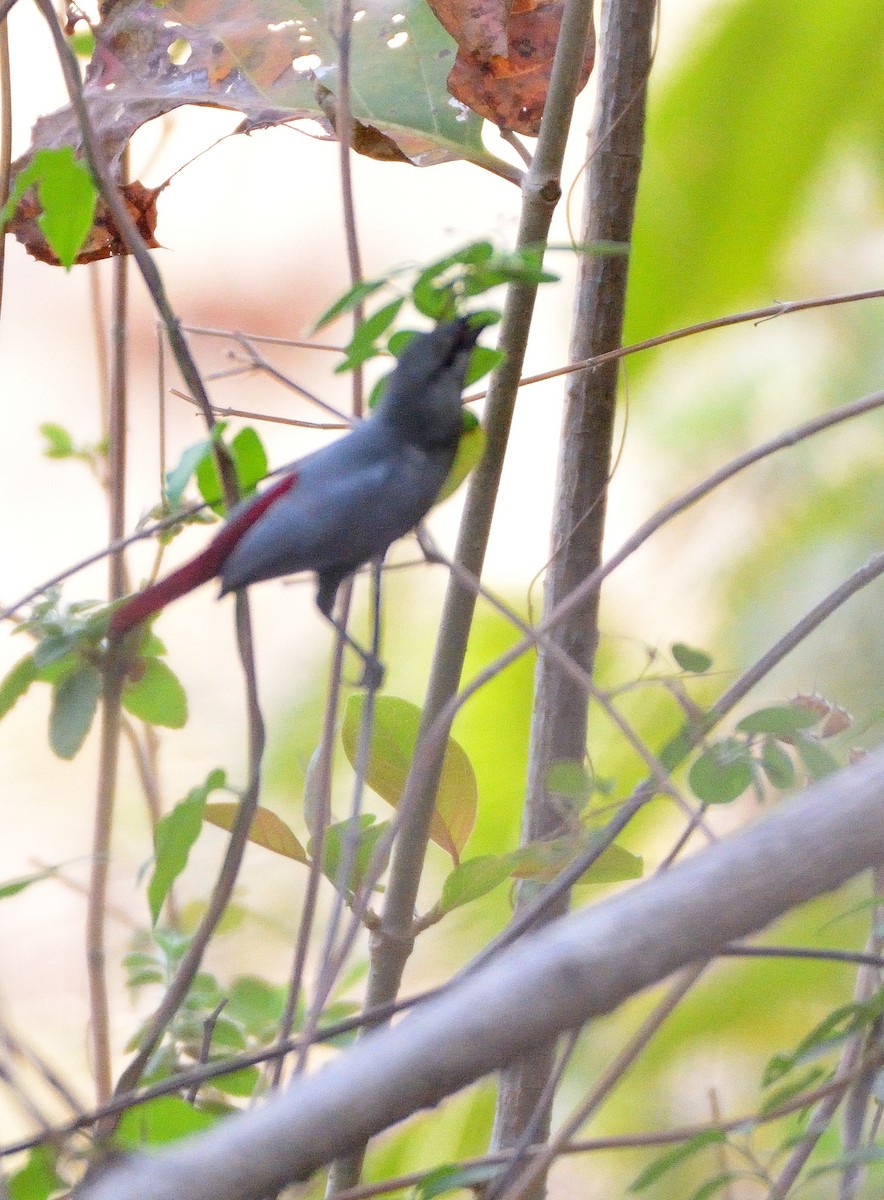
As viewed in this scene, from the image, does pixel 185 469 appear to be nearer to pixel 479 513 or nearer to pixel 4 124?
pixel 479 513

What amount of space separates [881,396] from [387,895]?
0.32 meters

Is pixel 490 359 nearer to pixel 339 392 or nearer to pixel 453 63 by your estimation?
pixel 453 63

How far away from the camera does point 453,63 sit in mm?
606

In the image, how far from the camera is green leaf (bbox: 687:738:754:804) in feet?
1.57

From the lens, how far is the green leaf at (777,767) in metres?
0.47

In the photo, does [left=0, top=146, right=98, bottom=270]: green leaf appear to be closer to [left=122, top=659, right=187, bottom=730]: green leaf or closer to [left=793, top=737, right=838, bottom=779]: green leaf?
[left=122, top=659, right=187, bottom=730]: green leaf

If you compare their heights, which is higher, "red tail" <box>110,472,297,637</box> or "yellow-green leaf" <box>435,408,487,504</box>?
"yellow-green leaf" <box>435,408,487,504</box>

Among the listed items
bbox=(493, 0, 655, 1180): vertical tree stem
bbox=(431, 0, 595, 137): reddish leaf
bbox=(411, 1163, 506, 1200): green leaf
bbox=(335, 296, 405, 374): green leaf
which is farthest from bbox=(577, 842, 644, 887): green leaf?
bbox=(431, 0, 595, 137): reddish leaf

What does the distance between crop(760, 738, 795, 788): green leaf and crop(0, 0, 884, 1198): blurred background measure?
46cm

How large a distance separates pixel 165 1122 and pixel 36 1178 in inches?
2.6

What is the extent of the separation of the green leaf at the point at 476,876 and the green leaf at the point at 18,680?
20 centimetres

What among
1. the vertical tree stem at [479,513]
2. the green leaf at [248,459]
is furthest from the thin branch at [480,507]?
the green leaf at [248,459]

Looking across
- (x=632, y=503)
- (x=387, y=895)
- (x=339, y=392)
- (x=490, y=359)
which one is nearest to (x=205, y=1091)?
(x=387, y=895)

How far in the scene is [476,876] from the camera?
0.53 m
